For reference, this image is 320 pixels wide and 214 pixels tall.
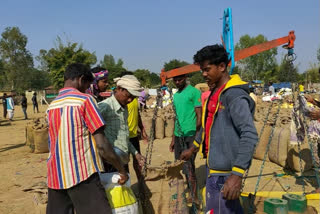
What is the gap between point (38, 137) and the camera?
7051 mm

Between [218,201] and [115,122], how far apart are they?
1.27 meters

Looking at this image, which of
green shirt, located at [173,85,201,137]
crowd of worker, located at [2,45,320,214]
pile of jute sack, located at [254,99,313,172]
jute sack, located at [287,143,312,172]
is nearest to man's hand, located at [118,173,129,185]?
crowd of worker, located at [2,45,320,214]

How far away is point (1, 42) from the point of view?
4369 cm

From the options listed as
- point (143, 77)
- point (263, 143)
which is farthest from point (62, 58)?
point (263, 143)

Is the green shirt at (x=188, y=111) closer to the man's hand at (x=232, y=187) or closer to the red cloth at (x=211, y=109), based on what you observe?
the red cloth at (x=211, y=109)

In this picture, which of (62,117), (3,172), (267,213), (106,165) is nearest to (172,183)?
(106,165)

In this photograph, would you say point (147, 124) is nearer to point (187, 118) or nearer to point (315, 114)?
point (187, 118)

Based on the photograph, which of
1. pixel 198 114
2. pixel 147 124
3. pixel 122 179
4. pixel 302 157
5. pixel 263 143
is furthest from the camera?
pixel 147 124

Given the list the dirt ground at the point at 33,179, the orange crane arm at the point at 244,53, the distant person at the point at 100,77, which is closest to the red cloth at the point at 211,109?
the orange crane arm at the point at 244,53

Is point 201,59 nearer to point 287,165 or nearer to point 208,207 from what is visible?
point 208,207

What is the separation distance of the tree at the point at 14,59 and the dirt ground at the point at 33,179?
4078 centimetres

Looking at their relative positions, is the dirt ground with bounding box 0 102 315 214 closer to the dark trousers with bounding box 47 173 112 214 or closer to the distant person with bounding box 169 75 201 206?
the dark trousers with bounding box 47 173 112 214

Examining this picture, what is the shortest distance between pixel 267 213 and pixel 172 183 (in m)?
1.21

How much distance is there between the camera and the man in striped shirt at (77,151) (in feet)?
6.43
